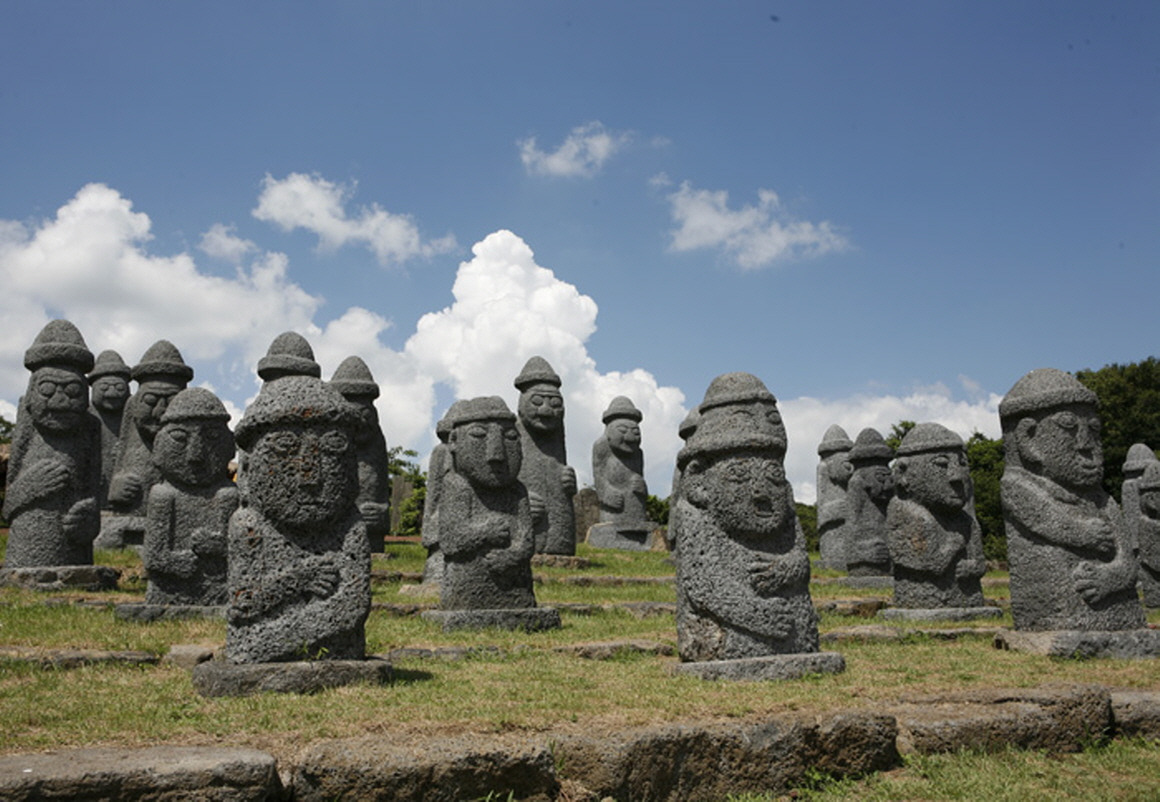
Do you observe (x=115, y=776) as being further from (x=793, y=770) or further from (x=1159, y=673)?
(x=1159, y=673)

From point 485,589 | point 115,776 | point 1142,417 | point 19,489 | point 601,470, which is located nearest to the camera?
point 115,776

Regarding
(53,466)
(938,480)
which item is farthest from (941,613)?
(53,466)

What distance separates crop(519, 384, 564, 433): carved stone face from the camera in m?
17.2

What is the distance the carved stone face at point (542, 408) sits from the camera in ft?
56.5

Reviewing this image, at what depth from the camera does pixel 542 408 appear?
56.7ft

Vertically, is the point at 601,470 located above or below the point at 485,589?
above

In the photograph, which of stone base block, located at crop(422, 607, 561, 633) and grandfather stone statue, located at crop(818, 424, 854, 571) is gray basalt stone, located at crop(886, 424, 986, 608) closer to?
stone base block, located at crop(422, 607, 561, 633)

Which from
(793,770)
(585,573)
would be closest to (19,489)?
(585,573)

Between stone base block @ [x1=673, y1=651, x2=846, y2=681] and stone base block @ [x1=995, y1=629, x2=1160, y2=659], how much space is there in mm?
2636

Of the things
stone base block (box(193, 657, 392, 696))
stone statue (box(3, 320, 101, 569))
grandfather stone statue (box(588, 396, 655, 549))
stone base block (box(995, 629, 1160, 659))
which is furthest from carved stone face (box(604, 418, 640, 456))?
stone base block (box(193, 657, 392, 696))

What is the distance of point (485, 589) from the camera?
10070 mm

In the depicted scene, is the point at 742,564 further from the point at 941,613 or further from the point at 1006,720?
the point at 941,613

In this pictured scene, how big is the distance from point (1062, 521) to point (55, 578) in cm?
1124

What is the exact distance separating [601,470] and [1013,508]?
1376 centimetres
